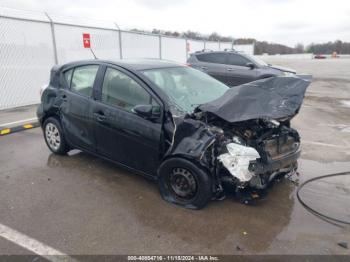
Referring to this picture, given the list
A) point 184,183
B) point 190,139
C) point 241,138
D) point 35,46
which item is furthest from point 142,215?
point 35,46

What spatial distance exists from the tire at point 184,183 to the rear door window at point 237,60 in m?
Result: 8.74

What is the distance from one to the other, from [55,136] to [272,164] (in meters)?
3.44

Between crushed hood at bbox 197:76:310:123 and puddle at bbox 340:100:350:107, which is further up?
crushed hood at bbox 197:76:310:123

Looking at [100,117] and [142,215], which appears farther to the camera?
[100,117]

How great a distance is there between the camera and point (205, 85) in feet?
14.6

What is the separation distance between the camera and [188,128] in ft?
10.9

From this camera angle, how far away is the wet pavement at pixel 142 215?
2.86m

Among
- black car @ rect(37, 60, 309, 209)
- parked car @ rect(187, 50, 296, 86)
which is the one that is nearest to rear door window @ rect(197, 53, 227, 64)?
parked car @ rect(187, 50, 296, 86)

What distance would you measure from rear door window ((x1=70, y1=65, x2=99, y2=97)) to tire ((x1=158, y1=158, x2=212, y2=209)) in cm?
167

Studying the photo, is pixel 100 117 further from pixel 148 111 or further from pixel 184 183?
pixel 184 183

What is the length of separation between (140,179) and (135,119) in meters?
0.97

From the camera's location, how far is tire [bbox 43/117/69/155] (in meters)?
4.90

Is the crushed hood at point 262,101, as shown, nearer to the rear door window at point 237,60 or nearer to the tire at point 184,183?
the tire at point 184,183

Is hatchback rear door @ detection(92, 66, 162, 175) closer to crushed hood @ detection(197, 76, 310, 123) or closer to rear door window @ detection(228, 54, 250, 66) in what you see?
crushed hood @ detection(197, 76, 310, 123)
